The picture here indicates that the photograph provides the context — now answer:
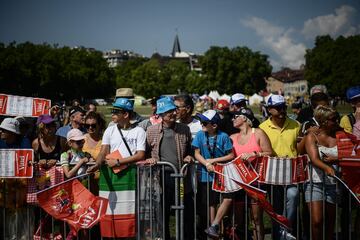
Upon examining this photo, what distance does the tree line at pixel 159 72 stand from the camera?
57719mm

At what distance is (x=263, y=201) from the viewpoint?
5.44 m

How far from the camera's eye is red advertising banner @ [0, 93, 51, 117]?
306 inches

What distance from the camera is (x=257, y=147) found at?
19.2 feet

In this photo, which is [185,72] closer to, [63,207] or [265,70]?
[265,70]

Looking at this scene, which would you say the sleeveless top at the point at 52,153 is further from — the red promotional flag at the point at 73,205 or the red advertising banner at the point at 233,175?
the red advertising banner at the point at 233,175

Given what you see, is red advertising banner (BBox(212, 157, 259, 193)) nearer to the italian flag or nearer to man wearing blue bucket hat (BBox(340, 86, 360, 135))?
the italian flag

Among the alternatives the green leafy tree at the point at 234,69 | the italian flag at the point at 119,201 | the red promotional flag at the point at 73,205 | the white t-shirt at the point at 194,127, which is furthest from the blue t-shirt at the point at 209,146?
the green leafy tree at the point at 234,69

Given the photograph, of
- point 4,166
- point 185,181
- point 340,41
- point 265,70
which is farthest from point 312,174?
point 265,70

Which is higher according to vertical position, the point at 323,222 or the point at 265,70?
the point at 265,70

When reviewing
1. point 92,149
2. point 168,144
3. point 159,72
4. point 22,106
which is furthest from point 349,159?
point 159,72

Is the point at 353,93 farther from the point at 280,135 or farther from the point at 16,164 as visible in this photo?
the point at 16,164

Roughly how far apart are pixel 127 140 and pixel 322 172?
→ 8.51 feet

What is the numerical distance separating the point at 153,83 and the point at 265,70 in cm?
3007

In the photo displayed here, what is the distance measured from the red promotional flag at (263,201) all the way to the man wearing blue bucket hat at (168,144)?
87 centimetres
